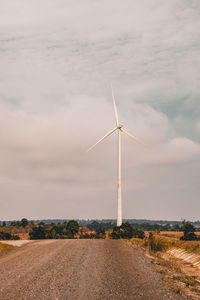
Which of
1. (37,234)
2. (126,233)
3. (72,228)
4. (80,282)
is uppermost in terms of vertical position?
(72,228)

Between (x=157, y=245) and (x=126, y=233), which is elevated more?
(x=126, y=233)

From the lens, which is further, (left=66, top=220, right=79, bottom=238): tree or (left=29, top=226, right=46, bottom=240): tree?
(left=66, top=220, right=79, bottom=238): tree

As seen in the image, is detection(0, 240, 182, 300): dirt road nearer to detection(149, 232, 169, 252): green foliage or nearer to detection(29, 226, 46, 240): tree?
detection(149, 232, 169, 252): green foliage

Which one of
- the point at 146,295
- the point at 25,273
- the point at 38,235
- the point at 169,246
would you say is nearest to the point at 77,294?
the point at 146,295

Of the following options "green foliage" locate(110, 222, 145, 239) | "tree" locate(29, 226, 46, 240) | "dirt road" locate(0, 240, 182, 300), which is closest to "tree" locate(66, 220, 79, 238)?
"tree" locate(29, 226, 46, 240)

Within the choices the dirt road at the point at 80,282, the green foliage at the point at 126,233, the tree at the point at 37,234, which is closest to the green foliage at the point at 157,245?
the dirt road at the point at 80,282

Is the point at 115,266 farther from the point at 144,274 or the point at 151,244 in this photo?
the point at 151,244

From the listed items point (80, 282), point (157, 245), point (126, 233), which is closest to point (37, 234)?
point (126, 233)

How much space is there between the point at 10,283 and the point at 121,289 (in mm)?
4983

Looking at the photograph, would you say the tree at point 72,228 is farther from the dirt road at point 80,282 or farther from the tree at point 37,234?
the dirt road at point 80,282

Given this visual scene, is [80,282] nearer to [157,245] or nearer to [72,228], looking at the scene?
[157,245]

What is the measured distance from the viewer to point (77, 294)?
1123cm

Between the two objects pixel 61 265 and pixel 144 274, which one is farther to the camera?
pixel 61 265

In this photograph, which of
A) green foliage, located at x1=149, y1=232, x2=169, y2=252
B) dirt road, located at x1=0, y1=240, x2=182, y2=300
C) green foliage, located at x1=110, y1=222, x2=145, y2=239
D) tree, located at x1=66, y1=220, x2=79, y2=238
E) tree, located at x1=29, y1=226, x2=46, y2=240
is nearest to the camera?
dirt road, located at x1=0, y1=240, x2=182, y2=300
